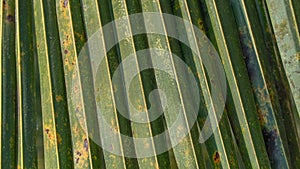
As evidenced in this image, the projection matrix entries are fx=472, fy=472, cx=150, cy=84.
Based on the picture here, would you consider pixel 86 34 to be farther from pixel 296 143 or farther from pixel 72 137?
pixel 296 143

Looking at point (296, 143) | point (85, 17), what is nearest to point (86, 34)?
point (85, 17)

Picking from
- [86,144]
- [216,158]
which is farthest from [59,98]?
[216,158]

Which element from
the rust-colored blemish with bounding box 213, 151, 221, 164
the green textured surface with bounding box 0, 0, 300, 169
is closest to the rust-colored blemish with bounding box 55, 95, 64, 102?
the green textured surface with bounding box 0, 0, 300, 169

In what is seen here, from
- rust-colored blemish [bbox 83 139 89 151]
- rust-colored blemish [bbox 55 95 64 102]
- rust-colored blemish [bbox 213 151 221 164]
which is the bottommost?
rust-colored blemish [bbox 213 151 221 164]

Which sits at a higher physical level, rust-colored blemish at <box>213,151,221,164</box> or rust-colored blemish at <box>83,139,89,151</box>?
rust-colored blemish at <box>83,139,89,151</box>

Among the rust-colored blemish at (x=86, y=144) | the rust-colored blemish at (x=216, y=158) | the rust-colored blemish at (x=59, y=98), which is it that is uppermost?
Answer: the rust-colored blemish at (x=59, y=98)

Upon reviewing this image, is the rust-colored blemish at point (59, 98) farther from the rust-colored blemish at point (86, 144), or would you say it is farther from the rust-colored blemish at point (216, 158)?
the rust-colored blemish at point (216, 158)

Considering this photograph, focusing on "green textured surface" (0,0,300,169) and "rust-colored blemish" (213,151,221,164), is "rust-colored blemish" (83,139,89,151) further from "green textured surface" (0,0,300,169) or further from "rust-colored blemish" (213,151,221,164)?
"rust-colored blemish" (213,151,221,164)

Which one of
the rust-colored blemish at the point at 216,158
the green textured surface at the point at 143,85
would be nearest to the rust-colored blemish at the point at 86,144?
the green textured surface at the point at 143,85

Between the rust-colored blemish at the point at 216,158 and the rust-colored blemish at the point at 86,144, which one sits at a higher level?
the rust-colored blemish at the point at 86,144

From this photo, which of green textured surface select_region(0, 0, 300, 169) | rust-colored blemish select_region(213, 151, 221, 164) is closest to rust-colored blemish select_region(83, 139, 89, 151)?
green textured surface select_region(0, 0, 300, 169)

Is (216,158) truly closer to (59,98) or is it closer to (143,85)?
(143,85)
